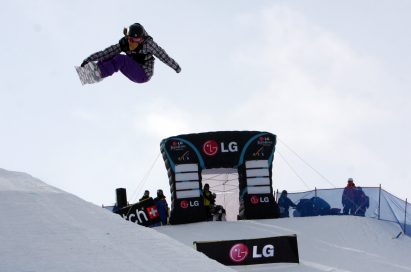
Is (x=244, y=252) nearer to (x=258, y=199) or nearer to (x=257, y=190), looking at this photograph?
(x=258, y=199)

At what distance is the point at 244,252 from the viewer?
12.1 meters

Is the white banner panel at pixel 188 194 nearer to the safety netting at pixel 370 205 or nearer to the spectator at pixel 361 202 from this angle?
the safety netting at pixel 370 205

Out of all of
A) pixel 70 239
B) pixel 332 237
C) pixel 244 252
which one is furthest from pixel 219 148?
pixel 70 239

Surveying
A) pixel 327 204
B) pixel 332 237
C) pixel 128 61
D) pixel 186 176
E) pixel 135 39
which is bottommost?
pixel 332 237

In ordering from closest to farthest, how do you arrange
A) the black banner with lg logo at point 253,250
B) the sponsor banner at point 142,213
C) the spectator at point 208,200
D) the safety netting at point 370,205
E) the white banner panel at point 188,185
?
the black banner with lg logo at point 253,250 < the sponsor banner at point 142,213 < the safety netting at point 370,205 < the spectator at point 208,200 < the white banner panel at point 188,185

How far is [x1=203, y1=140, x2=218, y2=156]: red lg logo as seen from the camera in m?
18.8

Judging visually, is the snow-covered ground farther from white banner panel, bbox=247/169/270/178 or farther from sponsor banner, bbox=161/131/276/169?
white banner panel, bbox=247/169/270/178

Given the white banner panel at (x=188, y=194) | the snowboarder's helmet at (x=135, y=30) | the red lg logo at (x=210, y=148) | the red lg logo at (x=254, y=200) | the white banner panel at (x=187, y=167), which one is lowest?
the red lg logo at (x=254, y=200)

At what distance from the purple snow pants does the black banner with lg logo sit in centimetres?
323

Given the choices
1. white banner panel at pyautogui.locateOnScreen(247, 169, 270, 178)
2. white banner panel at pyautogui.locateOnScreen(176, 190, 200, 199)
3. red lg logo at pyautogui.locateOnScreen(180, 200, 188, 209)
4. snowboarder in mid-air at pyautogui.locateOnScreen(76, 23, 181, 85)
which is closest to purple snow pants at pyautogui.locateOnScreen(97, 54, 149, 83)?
snowboarder in mid-air at pyautogui.locateOnScreen(76, 23, 181, 85)

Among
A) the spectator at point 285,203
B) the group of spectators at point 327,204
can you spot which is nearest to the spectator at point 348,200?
the group of spectators at point 327,204

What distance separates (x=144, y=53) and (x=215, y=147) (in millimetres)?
9642

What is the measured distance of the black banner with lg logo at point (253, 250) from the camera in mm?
11828

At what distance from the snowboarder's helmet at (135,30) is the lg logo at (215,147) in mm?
9952
